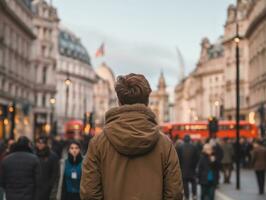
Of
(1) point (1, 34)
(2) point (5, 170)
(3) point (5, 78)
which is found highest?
(1) point (1, 34)

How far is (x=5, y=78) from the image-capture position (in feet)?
190

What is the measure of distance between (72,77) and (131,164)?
438ft

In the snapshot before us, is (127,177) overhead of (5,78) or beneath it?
beneath

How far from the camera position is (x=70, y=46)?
451ft

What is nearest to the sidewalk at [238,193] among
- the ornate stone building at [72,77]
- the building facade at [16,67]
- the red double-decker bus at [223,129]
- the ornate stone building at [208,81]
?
the building facade at [16,67]

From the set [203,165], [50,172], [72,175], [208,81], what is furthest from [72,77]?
[72,175]

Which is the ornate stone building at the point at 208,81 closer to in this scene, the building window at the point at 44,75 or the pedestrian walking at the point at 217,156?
the building window at the point at 44,75

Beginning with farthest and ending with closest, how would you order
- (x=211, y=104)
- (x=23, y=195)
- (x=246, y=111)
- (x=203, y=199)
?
1. (x=211, y=104)
2. (x=246, y=111)
3. (x=203, y=199)
4. (x=23, y=195)

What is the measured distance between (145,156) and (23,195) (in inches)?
169

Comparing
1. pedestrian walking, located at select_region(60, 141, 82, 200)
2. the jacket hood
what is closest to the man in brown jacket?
the jacket hood

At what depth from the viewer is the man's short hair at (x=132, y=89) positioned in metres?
4.44

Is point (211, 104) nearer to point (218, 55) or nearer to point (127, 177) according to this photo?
point (218, 55)

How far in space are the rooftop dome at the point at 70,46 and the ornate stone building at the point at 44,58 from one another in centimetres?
4283

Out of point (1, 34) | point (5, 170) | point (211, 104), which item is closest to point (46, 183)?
point (5, 170)
